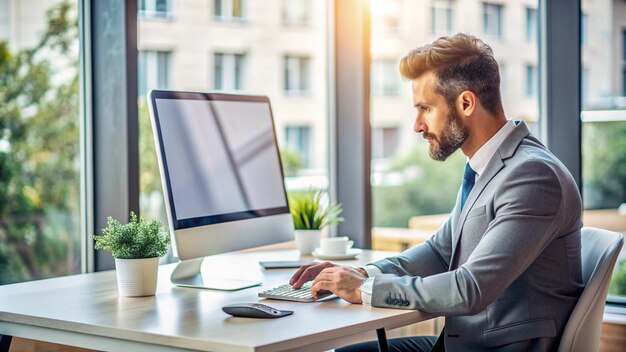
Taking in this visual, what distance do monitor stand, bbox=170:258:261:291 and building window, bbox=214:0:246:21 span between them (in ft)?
4.17

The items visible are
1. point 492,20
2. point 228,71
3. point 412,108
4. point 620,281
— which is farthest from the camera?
point 492,20

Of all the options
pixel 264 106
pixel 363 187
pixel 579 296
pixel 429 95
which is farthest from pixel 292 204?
pixel 579 296

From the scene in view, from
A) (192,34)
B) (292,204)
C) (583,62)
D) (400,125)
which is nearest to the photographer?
(292,204)

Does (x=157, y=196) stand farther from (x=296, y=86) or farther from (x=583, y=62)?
(x=583, y=62)

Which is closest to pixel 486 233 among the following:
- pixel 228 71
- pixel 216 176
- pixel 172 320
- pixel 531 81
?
pixel 172 320

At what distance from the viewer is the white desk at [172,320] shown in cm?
163

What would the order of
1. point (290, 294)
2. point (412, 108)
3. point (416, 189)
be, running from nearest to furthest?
point (290, 294) < point (412, 108) < point (416, 189)

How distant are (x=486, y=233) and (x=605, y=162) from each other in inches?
69.5

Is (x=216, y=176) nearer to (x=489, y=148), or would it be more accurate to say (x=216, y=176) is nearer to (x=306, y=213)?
(x=306, y=213)

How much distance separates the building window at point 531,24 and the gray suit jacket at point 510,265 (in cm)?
165

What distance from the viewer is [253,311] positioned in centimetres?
179

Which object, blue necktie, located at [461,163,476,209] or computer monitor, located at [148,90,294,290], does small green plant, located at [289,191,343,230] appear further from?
blue necktie, located at [461,163,476,209]

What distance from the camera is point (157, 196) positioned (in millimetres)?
2955

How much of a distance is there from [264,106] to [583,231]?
1056mm
